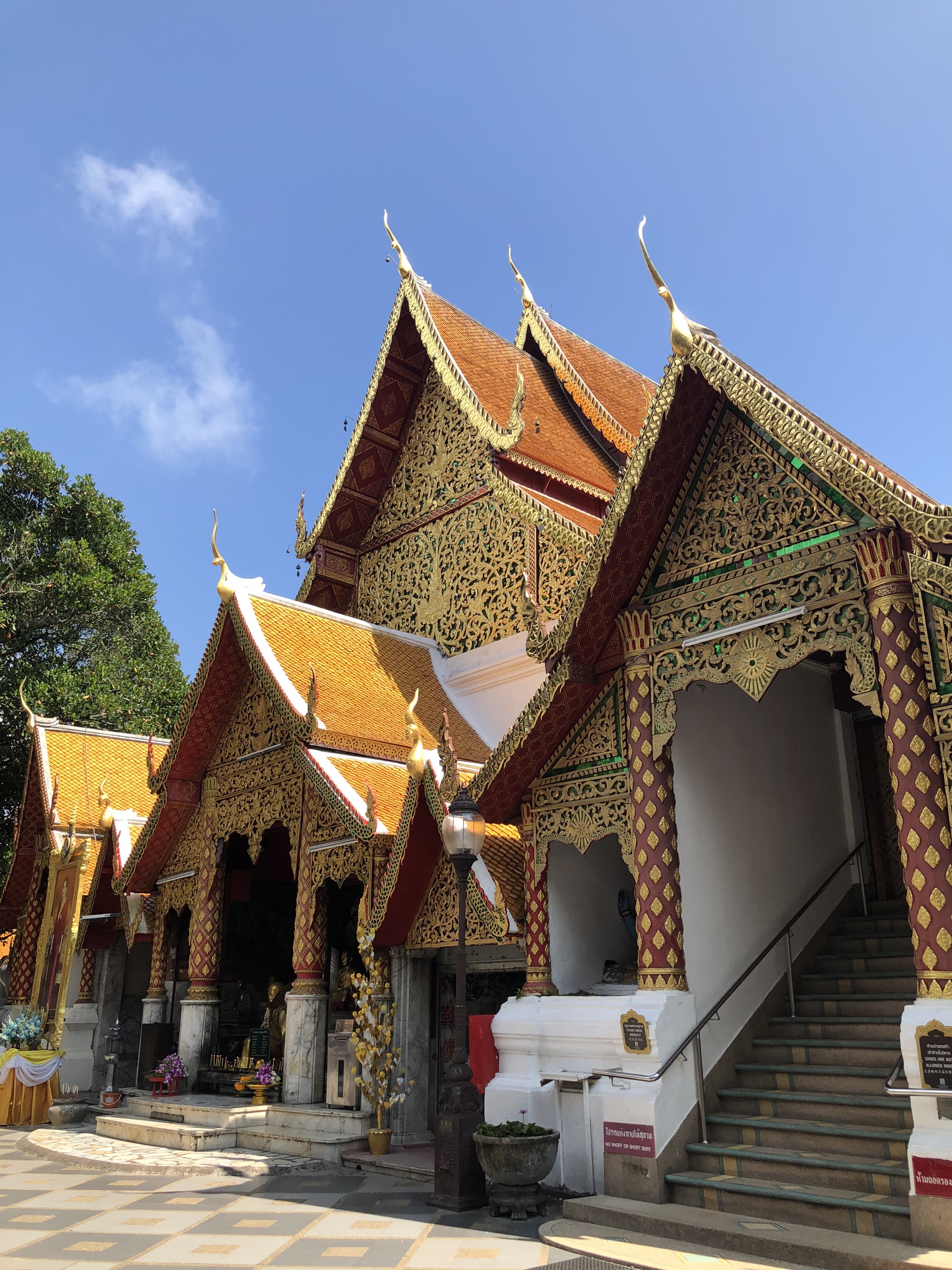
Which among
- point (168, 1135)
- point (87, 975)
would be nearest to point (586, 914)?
point (168, 1135)

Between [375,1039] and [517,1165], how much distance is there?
2.67m

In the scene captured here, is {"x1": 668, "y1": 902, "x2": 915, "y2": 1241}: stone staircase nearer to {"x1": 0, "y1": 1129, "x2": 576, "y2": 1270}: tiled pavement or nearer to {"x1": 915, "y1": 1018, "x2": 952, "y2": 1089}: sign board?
{"x1": 915, "y1": 1018, "x2": 952, "y2": 1089}: sign board

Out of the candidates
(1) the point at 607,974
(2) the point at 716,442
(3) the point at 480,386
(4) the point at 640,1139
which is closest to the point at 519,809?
(1) the point at 607,974

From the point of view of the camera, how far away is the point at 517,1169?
518 centimetres

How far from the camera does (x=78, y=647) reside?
→ 1883 centimetres

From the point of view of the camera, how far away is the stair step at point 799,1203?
4.20 meters

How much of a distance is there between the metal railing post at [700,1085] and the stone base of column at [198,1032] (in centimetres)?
614

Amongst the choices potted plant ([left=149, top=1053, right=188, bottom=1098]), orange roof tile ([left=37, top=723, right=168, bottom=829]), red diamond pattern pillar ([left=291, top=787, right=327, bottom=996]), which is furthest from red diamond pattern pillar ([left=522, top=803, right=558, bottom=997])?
orange roof tile ([left=37, top=723, right=168, bottom=829])

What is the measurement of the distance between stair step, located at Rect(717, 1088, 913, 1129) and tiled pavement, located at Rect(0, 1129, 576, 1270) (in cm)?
131

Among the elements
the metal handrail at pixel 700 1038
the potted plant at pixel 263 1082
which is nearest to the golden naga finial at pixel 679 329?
the metal handrail at pixel 700 1038

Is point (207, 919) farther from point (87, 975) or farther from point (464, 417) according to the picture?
point (464, 417)

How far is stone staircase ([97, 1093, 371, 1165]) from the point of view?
7.42 m

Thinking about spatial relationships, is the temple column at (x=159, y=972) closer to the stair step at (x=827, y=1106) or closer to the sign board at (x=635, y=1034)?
the sign board at (x=635, y=1034)

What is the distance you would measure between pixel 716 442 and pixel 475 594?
200 inches
